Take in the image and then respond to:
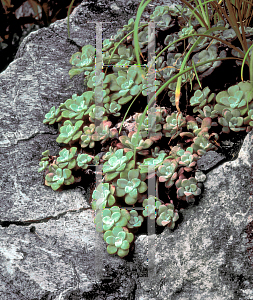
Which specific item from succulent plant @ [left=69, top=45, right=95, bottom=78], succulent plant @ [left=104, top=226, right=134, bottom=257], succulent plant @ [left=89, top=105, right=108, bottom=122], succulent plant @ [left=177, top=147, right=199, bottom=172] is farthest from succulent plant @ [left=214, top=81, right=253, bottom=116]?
succulent plant @ [left=69, top=45, right=95, bottom=78]

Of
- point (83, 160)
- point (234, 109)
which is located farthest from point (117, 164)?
point (234, 109)

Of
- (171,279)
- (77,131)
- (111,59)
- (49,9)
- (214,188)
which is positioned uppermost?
(49,9)

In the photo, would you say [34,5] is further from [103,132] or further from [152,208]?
[152,208]

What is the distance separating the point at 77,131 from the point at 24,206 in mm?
485

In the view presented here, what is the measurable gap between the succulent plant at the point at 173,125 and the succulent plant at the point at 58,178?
54 cm

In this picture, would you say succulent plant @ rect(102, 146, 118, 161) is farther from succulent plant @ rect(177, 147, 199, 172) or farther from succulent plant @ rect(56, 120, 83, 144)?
succulent plant @ rect(177, 147, 199, 172)

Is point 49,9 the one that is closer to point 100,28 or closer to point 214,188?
point 100,28

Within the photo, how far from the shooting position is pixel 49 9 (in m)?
2.73

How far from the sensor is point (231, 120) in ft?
4.01

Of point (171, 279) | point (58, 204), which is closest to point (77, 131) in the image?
point (58, 204)

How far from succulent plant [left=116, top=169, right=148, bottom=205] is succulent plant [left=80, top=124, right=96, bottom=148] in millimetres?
308

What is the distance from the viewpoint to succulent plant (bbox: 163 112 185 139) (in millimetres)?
1342

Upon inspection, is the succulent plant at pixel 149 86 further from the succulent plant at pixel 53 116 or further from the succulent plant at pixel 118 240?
the succulent plant at pixel 118 240

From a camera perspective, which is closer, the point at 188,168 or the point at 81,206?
the point at 188,168
